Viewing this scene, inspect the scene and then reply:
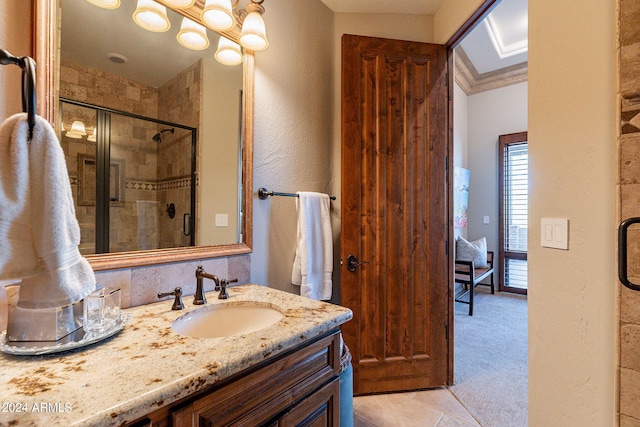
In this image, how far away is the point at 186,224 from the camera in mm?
1298

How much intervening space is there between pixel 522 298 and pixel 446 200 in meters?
3.15

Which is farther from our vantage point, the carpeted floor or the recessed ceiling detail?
the recessed ceiling detail

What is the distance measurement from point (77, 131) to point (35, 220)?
21.8 inches

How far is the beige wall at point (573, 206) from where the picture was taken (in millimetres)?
937

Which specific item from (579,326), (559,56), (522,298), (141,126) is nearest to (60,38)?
(141,126)

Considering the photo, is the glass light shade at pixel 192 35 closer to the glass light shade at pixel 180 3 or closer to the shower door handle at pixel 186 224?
the glass light shade at pixel 180 3

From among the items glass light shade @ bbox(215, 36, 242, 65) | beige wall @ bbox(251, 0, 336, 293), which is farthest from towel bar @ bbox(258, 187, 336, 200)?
glass light shade @ bbox(215, 36, 242, 65)

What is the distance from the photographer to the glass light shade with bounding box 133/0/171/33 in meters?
1.15

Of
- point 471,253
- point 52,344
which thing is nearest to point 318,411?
point 52,344

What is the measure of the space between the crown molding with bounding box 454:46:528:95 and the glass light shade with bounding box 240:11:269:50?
3.43 m

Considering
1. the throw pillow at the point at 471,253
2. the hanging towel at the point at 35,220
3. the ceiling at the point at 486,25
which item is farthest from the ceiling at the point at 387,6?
the throw pillow at the point at 471,253

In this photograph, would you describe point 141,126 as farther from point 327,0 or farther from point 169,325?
point 327,0

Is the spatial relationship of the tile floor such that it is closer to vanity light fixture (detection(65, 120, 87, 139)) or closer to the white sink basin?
the white sink basin

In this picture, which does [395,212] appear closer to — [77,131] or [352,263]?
[352,263]
